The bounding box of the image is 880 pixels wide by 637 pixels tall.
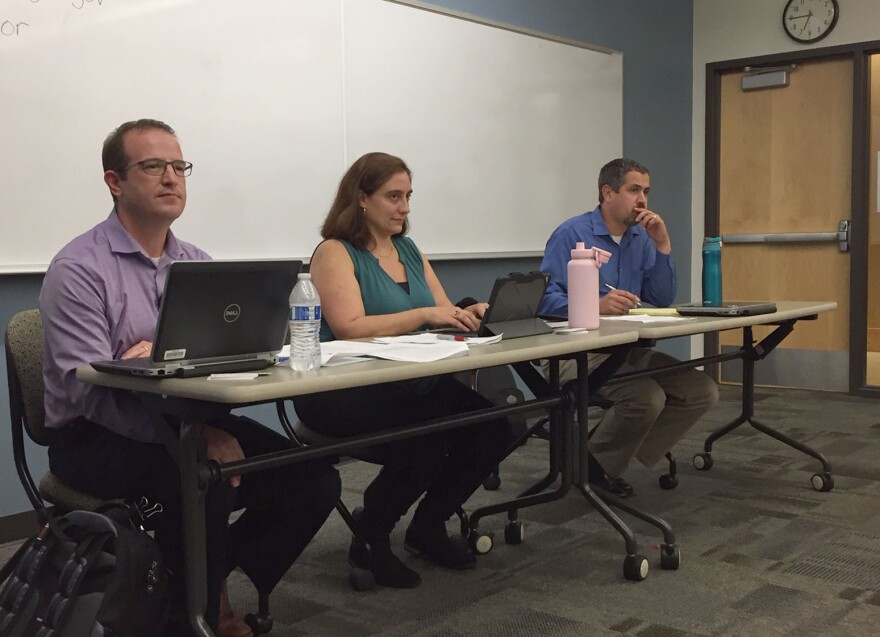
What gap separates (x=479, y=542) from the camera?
8.70 feet

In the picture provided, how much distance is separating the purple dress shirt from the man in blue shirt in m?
1.46

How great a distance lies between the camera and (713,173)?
580 cm

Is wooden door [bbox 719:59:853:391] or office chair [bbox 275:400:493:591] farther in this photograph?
wooden door [bbox 719:59:853:391]

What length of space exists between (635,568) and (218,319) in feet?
4.32

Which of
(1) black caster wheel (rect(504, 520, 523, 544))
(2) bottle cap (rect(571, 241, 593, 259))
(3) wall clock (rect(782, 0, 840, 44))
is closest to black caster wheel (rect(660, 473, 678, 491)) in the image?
(1) black caster wheel (rect(504, 520, 523, 544))

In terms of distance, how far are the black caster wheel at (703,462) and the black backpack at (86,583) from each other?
247 centimetres

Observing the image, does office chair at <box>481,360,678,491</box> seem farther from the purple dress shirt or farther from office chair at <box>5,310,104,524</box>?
office chair at <box>5,310,104,524</box>

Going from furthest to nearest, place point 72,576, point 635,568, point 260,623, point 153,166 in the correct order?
point 635,568, point 260,623, point 153,166, point 72,576

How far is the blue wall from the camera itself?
14.7ft

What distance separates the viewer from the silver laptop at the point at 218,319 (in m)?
1.58

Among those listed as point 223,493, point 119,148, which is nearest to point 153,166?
point 119,148

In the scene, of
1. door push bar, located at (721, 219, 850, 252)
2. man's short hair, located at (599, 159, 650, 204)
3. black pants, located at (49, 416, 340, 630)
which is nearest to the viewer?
black pants, located at (49, 416, 340, 630)

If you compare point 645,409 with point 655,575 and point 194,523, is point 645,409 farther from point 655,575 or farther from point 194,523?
point 194,523

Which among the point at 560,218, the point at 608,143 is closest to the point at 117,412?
the point at 560,218
